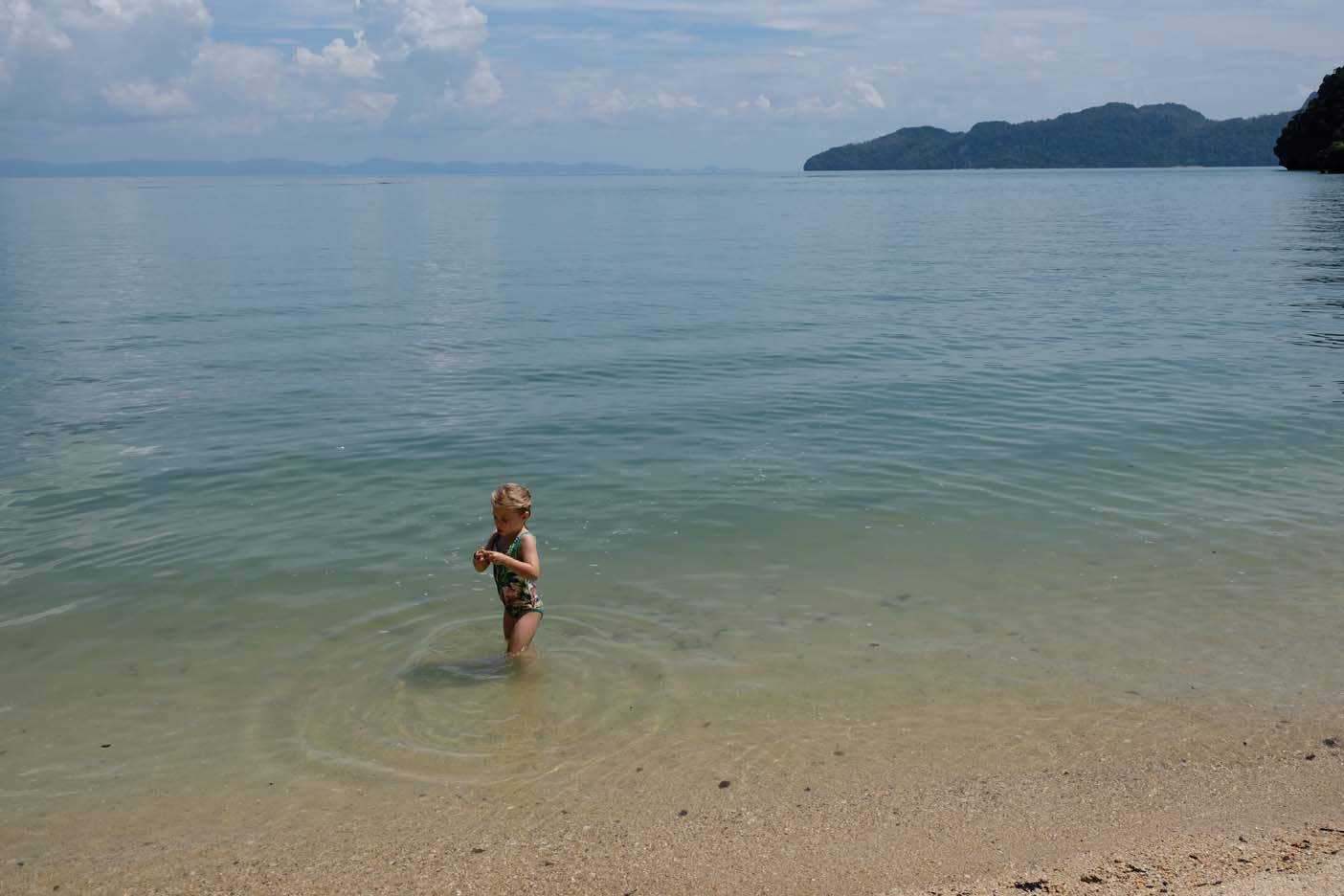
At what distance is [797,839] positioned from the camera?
594 cm

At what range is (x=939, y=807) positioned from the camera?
626 cm

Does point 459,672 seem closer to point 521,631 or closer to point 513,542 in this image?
point 521,631

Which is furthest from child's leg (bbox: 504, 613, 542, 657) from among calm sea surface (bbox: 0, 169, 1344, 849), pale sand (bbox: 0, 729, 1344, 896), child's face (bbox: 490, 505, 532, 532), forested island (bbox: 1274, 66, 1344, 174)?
forested island (bbox: 1274, 66, 1344, 174)

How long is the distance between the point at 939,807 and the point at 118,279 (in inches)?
1520

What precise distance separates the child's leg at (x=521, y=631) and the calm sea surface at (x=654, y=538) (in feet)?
0.75

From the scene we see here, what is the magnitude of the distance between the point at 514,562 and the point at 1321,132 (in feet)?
544

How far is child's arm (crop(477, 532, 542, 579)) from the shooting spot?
311 inches

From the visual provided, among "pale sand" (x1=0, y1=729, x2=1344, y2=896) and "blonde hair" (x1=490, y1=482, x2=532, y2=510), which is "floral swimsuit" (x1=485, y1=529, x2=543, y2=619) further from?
"pale sand" (x1=0, y1=729, x2=1344, y2=896)

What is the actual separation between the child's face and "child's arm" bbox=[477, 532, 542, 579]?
11 cm

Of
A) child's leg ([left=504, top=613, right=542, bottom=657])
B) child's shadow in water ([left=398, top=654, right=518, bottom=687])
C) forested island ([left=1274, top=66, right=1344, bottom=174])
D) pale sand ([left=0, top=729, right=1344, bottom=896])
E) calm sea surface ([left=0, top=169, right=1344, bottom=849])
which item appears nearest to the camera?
pale sand ([left=0, top=729, right=1344, bottom=896])

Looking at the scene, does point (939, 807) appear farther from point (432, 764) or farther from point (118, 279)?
point (118, 279)

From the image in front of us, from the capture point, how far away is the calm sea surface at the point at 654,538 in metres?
7.44

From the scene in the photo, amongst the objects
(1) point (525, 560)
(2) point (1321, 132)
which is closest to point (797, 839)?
(1) point (525, 560)

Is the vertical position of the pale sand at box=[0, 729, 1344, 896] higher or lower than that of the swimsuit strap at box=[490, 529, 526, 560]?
lower
